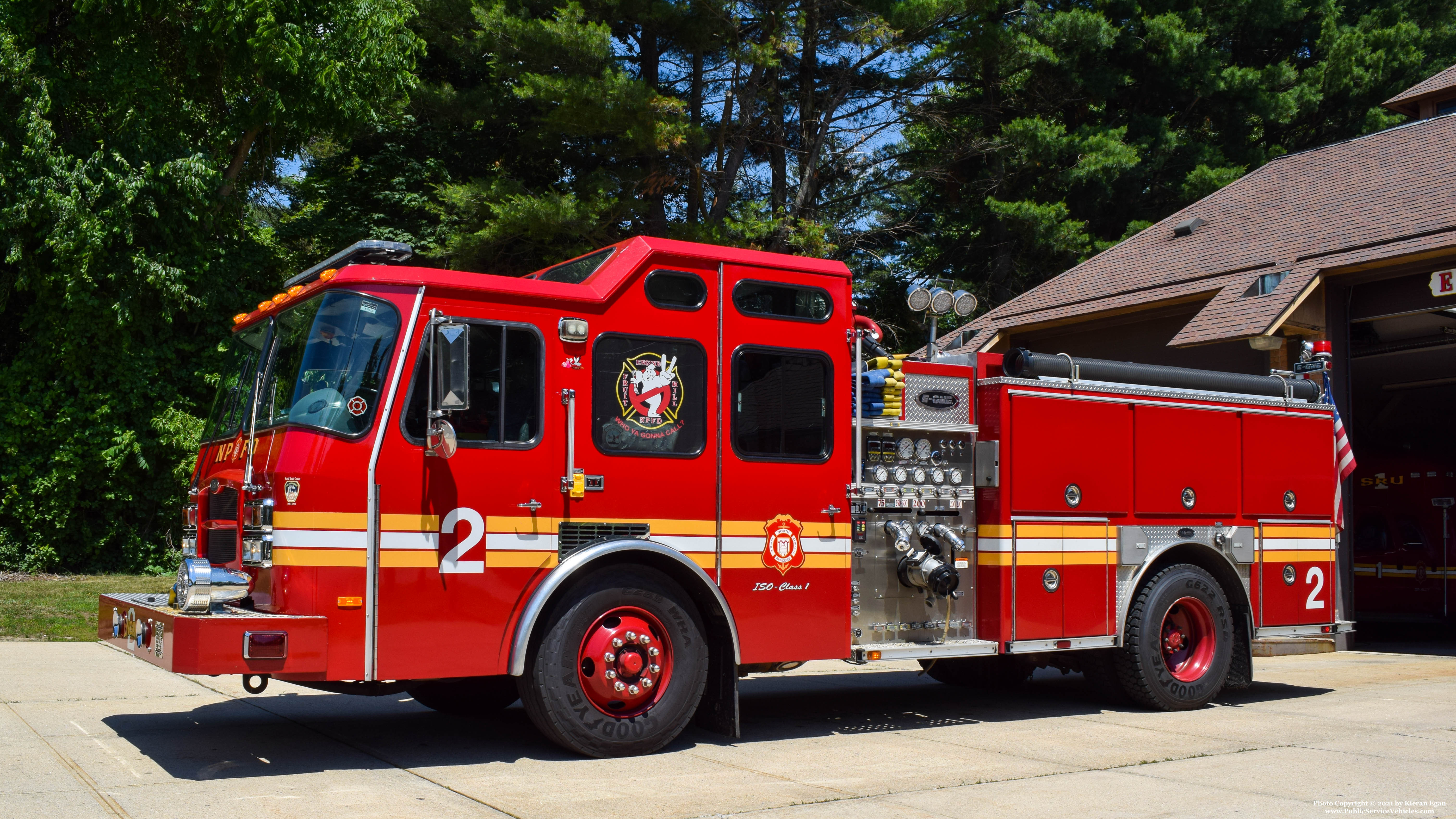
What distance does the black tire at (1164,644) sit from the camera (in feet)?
28.5

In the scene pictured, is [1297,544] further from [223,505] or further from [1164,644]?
[223,505]

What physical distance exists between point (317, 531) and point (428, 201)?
1757cm

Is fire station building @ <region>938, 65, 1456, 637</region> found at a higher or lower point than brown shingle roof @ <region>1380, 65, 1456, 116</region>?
lower

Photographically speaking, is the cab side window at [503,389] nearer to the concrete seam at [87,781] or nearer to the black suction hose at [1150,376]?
the concrete seam at [87,781]

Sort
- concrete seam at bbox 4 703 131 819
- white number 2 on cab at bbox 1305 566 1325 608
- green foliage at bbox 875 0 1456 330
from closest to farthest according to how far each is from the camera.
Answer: concrete seam at bbox 4 703 131 819, white number 2 on cab at bbox 1305 566 1325 608, green foliage at bbox 875 0 1456 330

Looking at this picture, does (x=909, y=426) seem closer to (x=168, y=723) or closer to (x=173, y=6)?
(x=168, y=723)

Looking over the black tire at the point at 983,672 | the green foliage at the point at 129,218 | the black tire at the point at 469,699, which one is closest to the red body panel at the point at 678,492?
the black tire at the point at 983,672

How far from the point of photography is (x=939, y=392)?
8031 millimetres

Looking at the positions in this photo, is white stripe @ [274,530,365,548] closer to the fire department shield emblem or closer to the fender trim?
the fender trim

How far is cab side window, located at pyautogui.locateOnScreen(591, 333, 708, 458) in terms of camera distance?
6.75 meters

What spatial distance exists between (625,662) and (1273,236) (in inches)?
498

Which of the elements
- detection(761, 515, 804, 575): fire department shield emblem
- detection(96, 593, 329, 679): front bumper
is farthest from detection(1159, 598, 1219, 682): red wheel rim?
detection(96, 593, 329, 679): front bumper

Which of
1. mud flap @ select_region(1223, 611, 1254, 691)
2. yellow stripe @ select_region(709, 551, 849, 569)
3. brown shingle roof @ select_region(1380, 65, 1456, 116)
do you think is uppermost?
brown shingle roof @ select_region(1380, 65, 1456, 116)

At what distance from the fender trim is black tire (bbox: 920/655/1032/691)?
145 inches
